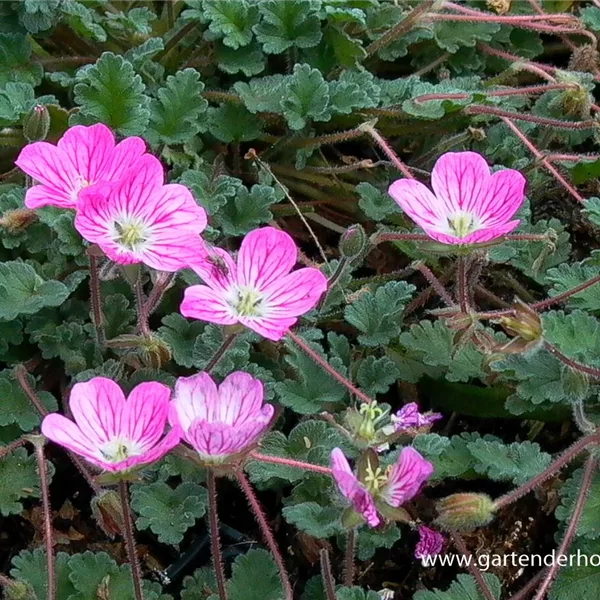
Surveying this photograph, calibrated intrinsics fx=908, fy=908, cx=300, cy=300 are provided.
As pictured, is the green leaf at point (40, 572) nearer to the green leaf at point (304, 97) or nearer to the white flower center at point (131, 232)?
the white flower center at point (131, 232)

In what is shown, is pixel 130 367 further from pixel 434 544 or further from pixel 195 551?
pixel 434 544

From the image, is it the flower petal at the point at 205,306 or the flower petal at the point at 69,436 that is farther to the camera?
the flower petal at the point at 205,306

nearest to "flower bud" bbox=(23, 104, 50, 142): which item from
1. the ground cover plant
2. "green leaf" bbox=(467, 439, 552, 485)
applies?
the ground cover plant

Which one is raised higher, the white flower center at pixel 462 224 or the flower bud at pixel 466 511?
the white flower center at pixel 462 224

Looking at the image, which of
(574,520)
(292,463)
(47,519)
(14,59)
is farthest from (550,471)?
(14,59)

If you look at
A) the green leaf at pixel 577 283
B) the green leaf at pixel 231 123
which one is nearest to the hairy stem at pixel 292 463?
the green leaf at pixel 577 283

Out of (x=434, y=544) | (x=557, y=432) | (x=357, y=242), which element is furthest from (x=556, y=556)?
(x=357, y=242)

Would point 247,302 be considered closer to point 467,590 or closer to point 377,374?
point 377,374
